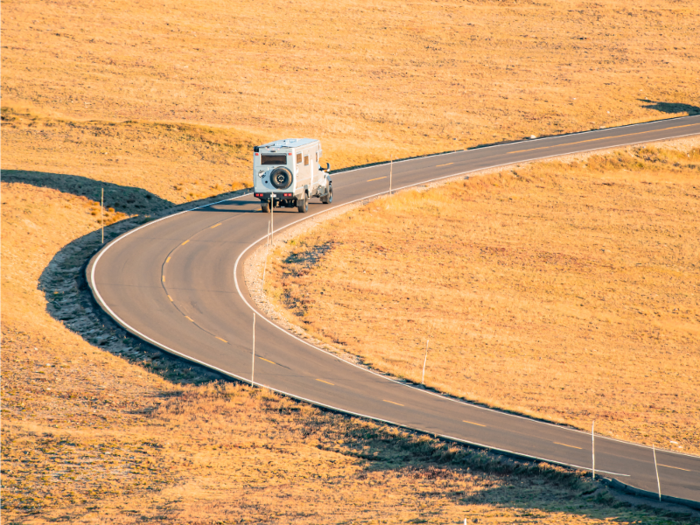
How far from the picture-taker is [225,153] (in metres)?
56.7

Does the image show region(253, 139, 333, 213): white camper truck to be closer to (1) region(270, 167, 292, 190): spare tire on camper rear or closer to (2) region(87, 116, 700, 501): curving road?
(1) region(270, 167, 292, 190): spare tire on camper rear

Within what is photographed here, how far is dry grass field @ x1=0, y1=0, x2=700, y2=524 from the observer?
17.9 metres

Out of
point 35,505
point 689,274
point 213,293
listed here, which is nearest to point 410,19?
point 689,274

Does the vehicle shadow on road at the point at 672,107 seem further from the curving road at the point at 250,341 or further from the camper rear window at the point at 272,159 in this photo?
the camper rear window at the point at 272,159

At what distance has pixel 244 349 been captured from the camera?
90.6 ft

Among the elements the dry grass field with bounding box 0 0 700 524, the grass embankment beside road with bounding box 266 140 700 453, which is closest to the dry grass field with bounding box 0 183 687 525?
the dry grass field with bounding box 0 0 700 524

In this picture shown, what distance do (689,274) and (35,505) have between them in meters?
35.2

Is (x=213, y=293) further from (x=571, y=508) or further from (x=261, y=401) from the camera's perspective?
(x=571, y=508)

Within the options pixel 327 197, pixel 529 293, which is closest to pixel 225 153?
pixel 327 197

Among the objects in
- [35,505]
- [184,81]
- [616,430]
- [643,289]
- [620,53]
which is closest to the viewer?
[35,505]

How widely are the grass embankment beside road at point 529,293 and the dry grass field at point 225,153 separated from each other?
6734 millimetres

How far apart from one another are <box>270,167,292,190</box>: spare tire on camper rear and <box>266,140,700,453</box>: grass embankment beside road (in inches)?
127

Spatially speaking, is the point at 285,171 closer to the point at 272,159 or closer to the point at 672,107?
the point at 272,159

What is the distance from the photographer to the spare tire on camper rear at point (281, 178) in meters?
40.1
